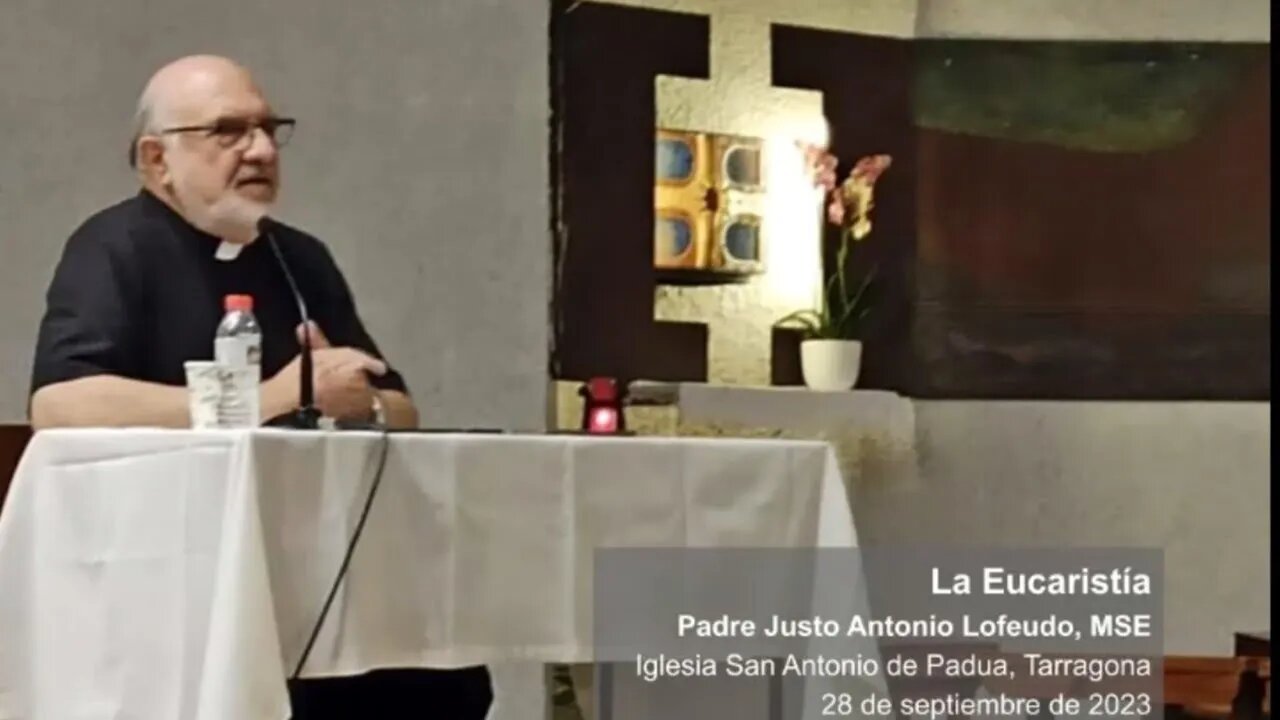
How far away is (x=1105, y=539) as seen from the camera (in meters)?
4.07

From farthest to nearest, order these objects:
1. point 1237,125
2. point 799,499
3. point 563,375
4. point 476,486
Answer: point 1237,125, point 563,375, point 799,499, point 476,486

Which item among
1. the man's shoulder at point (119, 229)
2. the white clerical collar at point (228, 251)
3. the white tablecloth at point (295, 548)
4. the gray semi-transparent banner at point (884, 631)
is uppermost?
the man's shoulder at point (119, 229)

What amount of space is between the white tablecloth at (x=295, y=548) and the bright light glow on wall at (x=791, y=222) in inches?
73.6

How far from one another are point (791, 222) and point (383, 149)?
3.19 ft

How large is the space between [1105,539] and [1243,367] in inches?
19.4

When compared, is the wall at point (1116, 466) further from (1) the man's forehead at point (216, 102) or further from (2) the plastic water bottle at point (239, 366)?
(2) the plastic water bottle at point (239, 366)

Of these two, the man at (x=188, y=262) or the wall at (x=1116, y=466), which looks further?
the wall at (x=1116, y=466)

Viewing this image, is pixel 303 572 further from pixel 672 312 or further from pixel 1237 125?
pixel 1237 125

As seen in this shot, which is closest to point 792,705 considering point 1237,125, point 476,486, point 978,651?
point 476,486

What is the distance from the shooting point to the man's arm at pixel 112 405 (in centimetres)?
204

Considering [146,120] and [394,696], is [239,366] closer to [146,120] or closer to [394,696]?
[394,696]

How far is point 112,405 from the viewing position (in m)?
2.05

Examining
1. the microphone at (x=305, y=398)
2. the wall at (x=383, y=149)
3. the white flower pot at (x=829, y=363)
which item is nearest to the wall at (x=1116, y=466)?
the white flower pot at (x=829, y=363)

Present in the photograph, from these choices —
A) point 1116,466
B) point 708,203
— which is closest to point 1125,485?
point 1116,466
